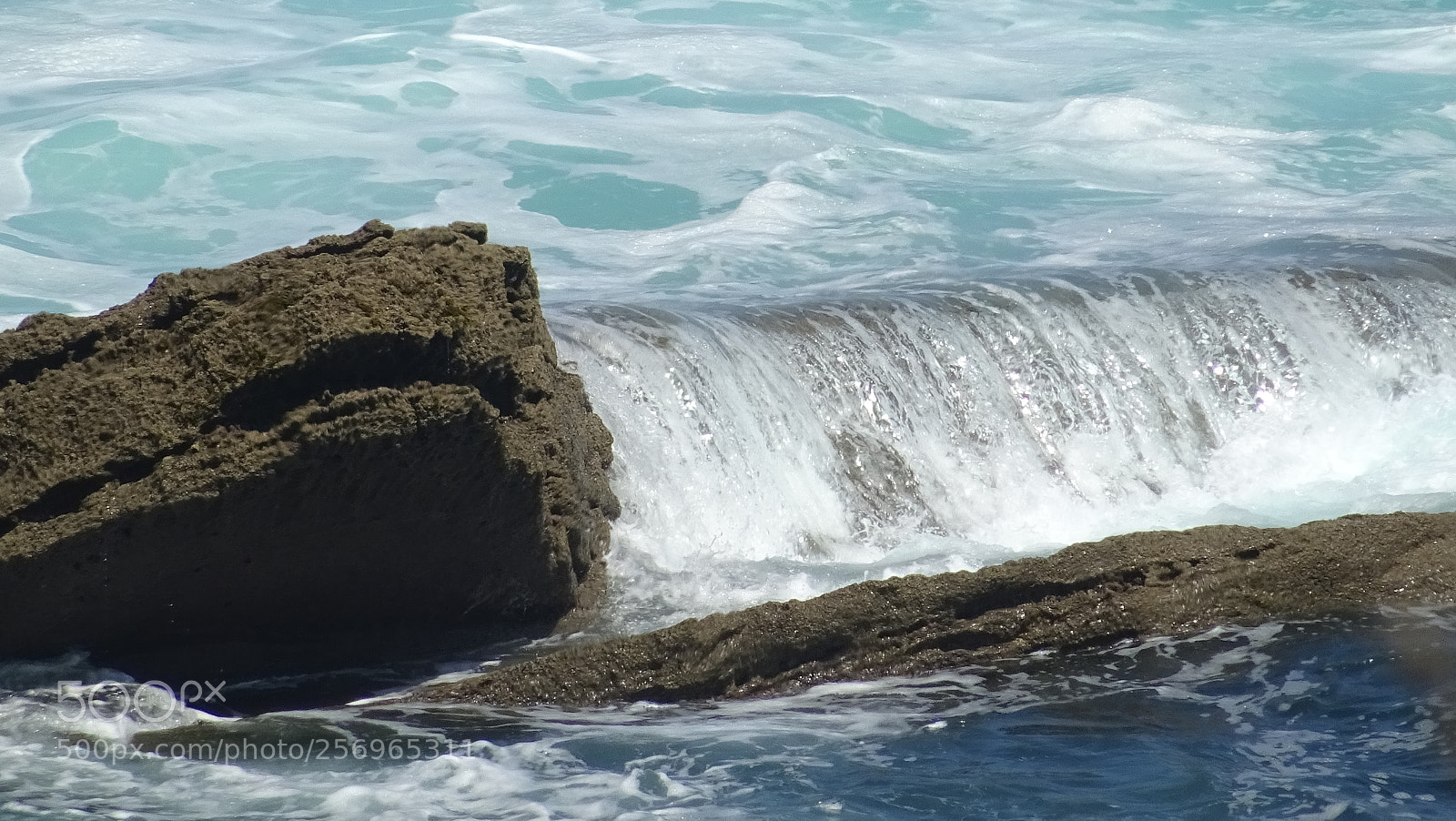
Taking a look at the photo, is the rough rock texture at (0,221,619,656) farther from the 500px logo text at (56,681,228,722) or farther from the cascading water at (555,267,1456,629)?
the cascading water at (555,267,1456,629)

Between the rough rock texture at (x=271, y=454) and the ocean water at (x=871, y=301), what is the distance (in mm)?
358

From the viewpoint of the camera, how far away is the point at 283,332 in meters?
5.09

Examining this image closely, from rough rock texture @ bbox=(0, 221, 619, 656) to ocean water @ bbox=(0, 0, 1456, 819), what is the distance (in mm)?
358

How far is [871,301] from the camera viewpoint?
9.28m

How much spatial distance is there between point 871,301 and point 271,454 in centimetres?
505

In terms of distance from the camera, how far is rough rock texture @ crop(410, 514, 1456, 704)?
202 inches

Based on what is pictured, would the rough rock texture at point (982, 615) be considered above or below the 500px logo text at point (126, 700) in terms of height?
above

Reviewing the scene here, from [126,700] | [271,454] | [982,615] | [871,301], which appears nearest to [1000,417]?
[871,301]

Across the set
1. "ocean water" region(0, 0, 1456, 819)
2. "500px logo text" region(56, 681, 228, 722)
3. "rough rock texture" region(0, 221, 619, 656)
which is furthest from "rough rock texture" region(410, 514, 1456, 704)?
"500px logo text" region(56, 681, 228, 722)

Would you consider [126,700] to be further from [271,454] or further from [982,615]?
[982,615]

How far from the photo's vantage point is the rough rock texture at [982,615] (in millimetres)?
5137

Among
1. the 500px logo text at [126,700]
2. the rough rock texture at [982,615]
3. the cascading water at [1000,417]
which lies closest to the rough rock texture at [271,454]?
the 500px logo text at [126,700]

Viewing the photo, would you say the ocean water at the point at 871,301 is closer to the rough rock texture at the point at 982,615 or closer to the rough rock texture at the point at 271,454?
the rough rock texture at the point at 982,615

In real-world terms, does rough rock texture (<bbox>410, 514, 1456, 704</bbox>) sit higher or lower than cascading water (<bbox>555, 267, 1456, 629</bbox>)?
lower
